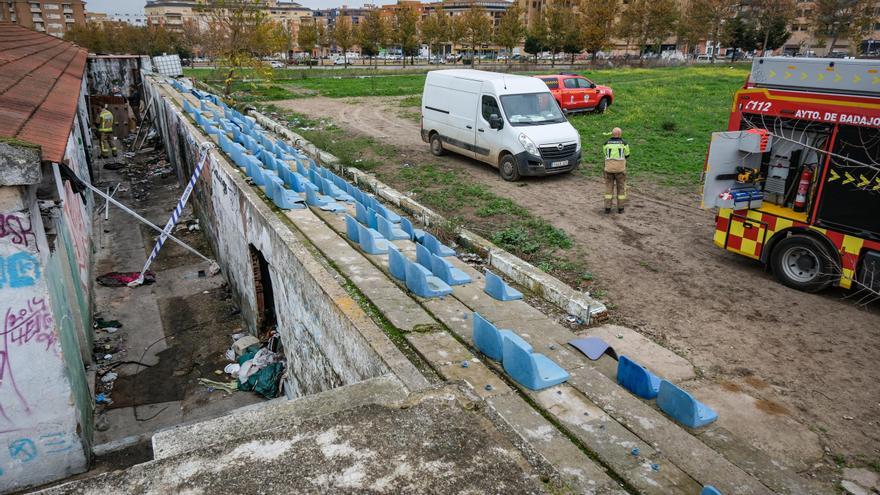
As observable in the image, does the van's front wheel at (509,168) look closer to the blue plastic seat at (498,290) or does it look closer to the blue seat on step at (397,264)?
the blue plastic seat at (498,290)

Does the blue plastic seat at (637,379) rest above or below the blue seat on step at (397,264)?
below

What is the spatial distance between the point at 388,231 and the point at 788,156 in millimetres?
5870

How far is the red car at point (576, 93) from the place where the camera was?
21156 mm

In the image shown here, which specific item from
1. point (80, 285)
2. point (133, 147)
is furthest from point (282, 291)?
point (133, 147)

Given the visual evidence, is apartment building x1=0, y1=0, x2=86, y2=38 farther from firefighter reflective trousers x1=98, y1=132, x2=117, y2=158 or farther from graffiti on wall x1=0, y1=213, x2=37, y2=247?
graffiti on wall x1=0, y1=213, x2=37, y2=247

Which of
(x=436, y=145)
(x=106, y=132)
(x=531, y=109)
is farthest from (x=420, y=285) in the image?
(x=106, y=132)

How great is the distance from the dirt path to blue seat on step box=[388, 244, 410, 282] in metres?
2.89

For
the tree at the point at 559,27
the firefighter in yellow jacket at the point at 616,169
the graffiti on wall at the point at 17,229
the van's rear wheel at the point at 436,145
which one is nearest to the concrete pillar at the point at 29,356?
the graffiti on wall at the point at 17,229

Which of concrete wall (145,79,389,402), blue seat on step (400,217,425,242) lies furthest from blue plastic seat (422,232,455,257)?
concrete wall (145,79,389,402)

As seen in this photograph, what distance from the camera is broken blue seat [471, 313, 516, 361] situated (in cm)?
500

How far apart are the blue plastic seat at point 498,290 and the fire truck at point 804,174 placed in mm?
3644

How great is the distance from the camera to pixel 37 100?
23.9 ft

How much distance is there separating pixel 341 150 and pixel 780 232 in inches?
433

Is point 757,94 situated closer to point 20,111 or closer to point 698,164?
point 698,164
